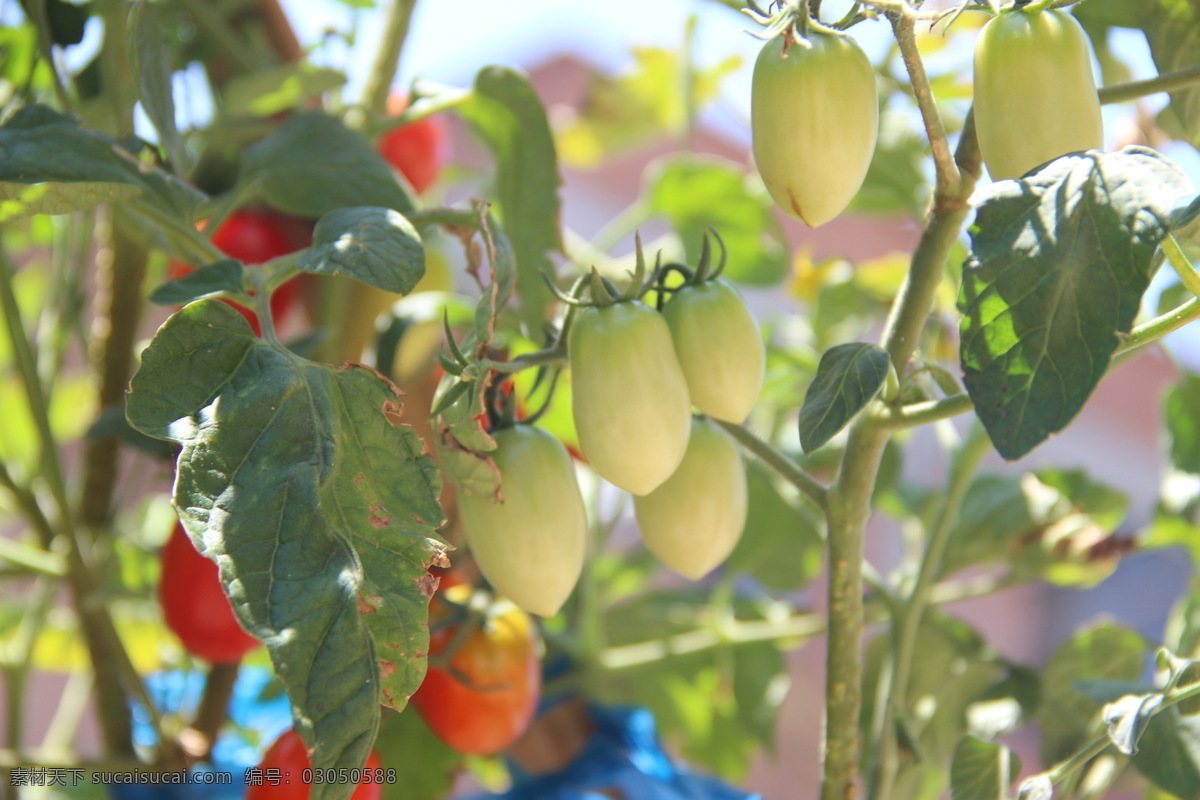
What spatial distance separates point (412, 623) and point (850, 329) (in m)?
0.38

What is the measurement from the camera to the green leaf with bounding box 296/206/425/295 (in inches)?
8.6

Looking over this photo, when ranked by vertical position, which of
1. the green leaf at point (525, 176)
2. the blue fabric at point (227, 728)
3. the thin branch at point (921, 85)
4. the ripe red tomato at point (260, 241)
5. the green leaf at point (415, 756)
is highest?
the thin branch at point (921, 85)

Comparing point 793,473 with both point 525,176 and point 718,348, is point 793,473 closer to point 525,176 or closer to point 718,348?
point 718,348

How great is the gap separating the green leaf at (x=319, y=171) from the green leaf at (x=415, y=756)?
19 cm

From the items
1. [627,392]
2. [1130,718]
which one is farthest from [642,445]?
[1130,718]

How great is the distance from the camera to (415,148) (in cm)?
53

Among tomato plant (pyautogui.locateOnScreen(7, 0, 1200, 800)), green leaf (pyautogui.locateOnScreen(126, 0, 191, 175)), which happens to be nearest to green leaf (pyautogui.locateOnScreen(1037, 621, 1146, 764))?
tomato plant (pyautogui.locateOnScreen(7, 0, 1200, 800))

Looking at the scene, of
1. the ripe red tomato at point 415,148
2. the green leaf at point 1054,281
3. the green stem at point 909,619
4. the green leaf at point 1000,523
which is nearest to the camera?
the green leaf at point 1054,281

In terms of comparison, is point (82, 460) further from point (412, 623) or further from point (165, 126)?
point (412, 623)

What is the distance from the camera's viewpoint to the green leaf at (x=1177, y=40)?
0.26m

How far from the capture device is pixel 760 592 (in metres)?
0.63

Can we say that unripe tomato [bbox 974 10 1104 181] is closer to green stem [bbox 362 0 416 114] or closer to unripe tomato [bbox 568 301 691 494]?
unripe tomato [bbox 568 301 691 494]

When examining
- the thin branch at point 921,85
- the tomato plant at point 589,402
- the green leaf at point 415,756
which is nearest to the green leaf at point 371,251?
the tomato plant at point 589,402

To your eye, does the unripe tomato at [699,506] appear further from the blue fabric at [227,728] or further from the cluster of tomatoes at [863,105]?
the blue fabric at [227,728]
